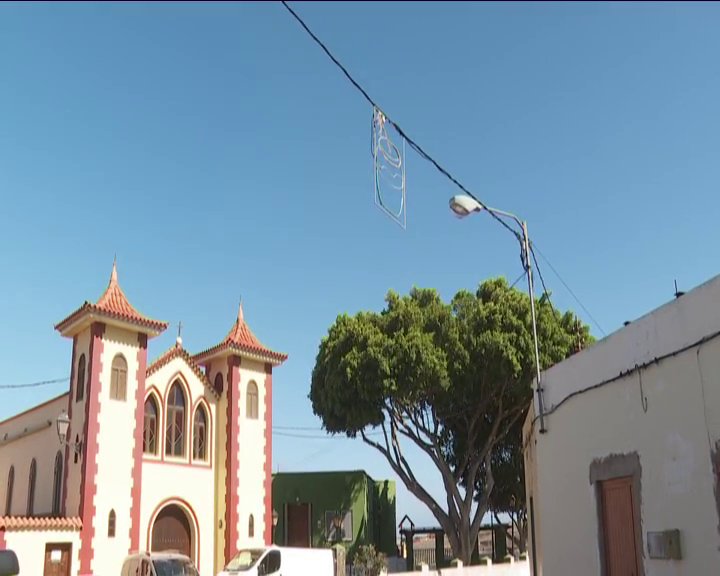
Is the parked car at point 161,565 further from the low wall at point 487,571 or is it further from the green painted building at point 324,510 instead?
the green painted building at point 324,510

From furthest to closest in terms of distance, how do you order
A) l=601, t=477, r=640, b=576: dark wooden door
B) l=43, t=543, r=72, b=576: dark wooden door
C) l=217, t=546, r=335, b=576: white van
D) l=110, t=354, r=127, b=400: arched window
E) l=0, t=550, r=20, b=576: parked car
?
l=110, t=354, r=127, b=400: arched window < l=43, t=543, r=72, b=576: dark wooden door < l=217, t=546, r=335, b=576: white van < l=601, t=477, r=640, b=576: dark wooden door < l=0, t=550, r=20, b=576: parked car

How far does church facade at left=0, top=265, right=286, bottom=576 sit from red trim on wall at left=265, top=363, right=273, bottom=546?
0.04m

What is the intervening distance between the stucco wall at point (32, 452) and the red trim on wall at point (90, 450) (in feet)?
8.88

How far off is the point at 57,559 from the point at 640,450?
17543 millimetres

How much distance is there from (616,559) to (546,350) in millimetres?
17645

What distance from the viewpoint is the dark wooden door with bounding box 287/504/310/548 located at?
3459 centimetres

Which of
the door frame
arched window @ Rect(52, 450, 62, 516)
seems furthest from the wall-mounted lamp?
the door frame

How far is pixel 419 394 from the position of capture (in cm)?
2797

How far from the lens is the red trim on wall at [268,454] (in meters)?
27.1

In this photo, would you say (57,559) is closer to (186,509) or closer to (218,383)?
(186,509)

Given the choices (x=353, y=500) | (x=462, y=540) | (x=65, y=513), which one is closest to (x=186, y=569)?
(x=65, y=513)

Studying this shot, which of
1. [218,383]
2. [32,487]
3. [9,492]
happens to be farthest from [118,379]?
[9,492]

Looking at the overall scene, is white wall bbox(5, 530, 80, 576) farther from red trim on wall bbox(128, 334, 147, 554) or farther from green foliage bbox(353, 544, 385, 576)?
green foliage bbox(353, 544, 385, 576)

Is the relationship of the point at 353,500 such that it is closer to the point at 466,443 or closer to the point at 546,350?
the point at 466,443
